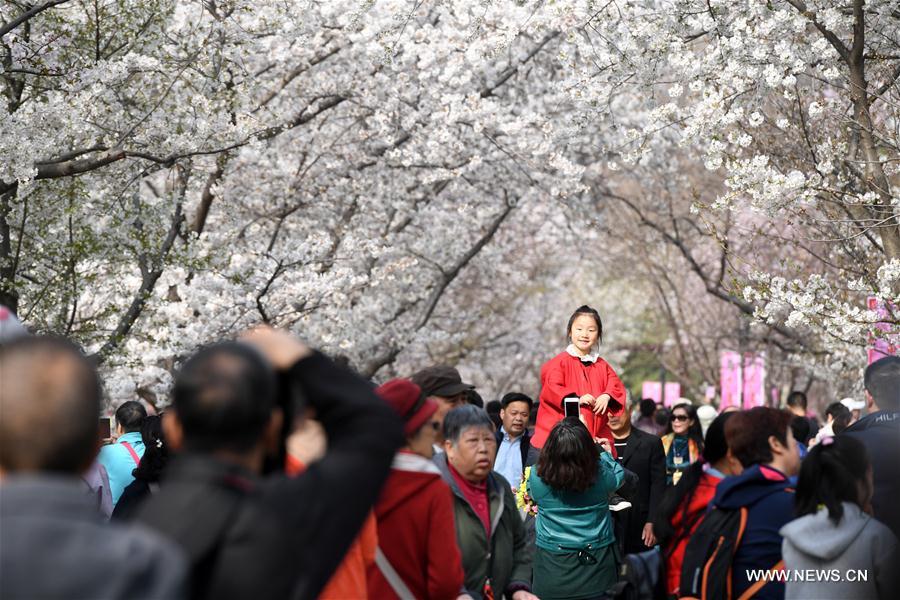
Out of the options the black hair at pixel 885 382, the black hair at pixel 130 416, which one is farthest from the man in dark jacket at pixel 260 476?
the black hair at pixel 130 416

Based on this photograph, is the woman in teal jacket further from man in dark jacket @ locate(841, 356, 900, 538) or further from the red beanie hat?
the red beanie hat

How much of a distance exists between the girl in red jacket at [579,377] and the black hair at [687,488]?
3.08m

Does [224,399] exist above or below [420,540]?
above

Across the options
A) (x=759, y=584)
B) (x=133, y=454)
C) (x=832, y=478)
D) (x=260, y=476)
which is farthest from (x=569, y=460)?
(x=260, y=476)

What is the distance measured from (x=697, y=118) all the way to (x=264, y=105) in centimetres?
611

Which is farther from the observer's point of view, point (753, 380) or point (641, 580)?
point (753, 380)

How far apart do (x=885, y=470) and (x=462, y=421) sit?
1.73 m

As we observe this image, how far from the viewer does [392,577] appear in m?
3.97

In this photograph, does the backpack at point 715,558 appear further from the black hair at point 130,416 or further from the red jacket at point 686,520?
the black hair at point 130,416

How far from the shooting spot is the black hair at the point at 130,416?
805 cm

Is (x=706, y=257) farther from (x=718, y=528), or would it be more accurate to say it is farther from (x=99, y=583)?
(x=99, y=583)

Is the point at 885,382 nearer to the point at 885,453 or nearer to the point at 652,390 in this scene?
the point at 885,453

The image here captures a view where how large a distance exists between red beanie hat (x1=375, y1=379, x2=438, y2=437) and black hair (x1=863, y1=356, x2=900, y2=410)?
9.72 ft

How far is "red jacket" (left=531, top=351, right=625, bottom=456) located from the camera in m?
8.37
